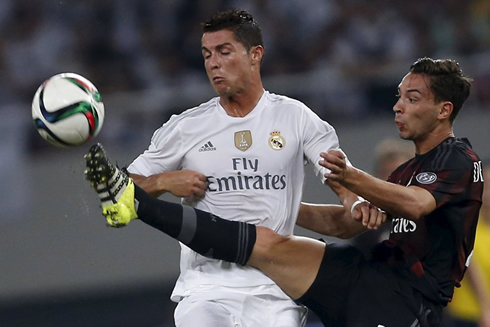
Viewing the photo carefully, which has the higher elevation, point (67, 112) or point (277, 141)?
point (67, 112)

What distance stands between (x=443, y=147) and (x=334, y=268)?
2.90ft

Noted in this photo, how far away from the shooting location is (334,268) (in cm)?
501

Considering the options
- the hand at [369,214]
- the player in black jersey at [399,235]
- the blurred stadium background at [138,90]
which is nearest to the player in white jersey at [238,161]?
the player in black jersey at [399,235]

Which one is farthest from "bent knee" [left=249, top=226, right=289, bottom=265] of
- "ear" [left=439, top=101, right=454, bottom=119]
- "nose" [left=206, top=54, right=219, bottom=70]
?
"ear" [left=439, top=101, right=454, bottom=119]

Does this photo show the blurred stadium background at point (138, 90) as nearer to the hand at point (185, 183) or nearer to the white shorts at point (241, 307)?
the hand at point (185, 183)

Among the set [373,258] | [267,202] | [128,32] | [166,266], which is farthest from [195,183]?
[128,32]

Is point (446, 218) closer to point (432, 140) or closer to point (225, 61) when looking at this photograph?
point (432, 140)

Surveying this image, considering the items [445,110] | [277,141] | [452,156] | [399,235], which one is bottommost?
[399,235]

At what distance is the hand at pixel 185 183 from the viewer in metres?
4.80

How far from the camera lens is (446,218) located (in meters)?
4.86

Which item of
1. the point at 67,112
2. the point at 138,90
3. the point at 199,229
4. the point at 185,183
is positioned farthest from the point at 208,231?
the point at 138,90

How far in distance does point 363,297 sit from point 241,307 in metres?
0.68

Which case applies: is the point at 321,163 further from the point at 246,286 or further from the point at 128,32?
the point at 128,32

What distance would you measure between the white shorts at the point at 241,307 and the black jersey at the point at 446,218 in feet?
2.37
